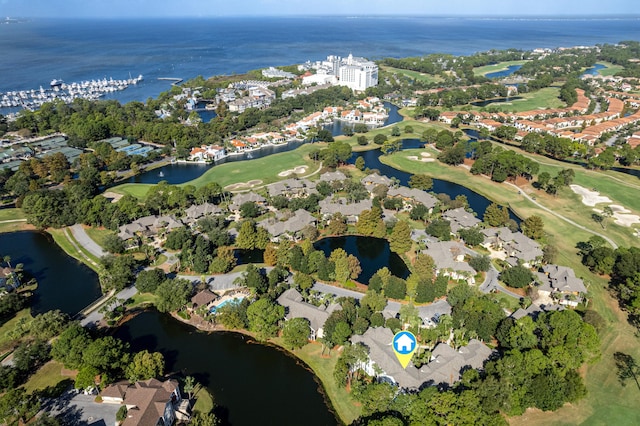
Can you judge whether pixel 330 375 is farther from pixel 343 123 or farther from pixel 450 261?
pixel 343 123

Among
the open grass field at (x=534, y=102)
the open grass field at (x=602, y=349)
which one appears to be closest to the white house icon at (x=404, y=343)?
the open grass field at (x=602, y=349)

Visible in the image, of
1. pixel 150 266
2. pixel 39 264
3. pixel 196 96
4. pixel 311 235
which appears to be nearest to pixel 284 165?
pixel 311 235

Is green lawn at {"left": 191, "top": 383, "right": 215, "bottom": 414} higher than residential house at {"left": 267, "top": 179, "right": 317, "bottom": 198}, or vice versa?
residential house at {"left": 267, "top": 179, "right": 317, "bottom": 198}

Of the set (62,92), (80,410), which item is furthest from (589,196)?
(62,92)

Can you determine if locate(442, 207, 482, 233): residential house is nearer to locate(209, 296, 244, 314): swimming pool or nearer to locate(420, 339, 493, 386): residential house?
locate(420, 339, 493, 386): residential house

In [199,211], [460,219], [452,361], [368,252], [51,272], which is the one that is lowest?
[51,272]

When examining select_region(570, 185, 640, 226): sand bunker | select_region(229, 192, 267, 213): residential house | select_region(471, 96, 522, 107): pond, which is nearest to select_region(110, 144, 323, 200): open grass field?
select_region(229, 192, 267, 213): residential house

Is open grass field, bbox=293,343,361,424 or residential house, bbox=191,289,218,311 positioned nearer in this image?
open grass field, bbox=293,343,361,424
